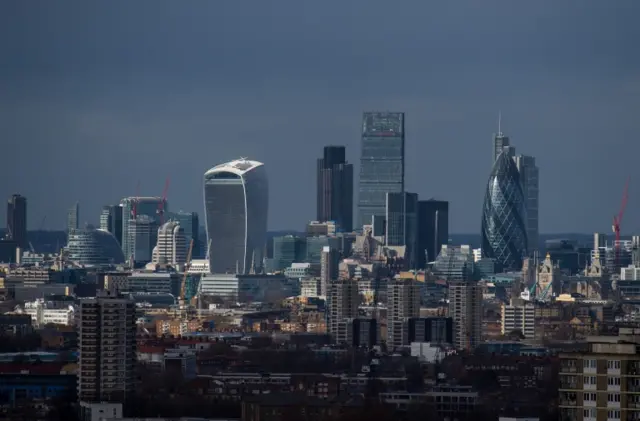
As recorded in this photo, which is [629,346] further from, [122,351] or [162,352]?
[162,352]

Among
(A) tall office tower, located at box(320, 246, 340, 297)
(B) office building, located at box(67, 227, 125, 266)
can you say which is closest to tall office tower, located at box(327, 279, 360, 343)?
(A) tall office tower, located at box(320, 246, 340, 297)

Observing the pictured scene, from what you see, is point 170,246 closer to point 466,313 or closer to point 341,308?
point 341,308

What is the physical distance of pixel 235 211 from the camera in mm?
186875

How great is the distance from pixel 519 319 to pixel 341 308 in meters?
9.68

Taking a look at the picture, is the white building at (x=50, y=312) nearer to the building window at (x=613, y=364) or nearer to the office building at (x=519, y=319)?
the office building at (x=519, y=319)

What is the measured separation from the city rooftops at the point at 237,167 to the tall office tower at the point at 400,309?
5827 centimetres

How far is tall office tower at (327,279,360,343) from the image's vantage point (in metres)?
117

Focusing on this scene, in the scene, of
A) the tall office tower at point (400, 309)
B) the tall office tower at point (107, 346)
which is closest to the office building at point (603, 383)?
the tall office tower at point (107, 346)

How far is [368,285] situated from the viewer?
499ft

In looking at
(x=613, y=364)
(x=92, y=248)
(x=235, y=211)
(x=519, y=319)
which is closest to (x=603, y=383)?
(x=613, y=364)

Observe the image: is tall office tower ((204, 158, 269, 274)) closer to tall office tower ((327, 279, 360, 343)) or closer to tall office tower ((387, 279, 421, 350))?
tall office tower ((327, 279, 360, 343))

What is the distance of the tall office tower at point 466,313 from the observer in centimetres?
11362

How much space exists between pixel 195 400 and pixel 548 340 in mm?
43198

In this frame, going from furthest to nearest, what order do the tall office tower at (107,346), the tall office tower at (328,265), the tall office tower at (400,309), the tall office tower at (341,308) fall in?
the tall office tower at (328,265) < the tall office tower at (341,308) < the tall office tower at (400,309) < the tall office tower at (107,346)
